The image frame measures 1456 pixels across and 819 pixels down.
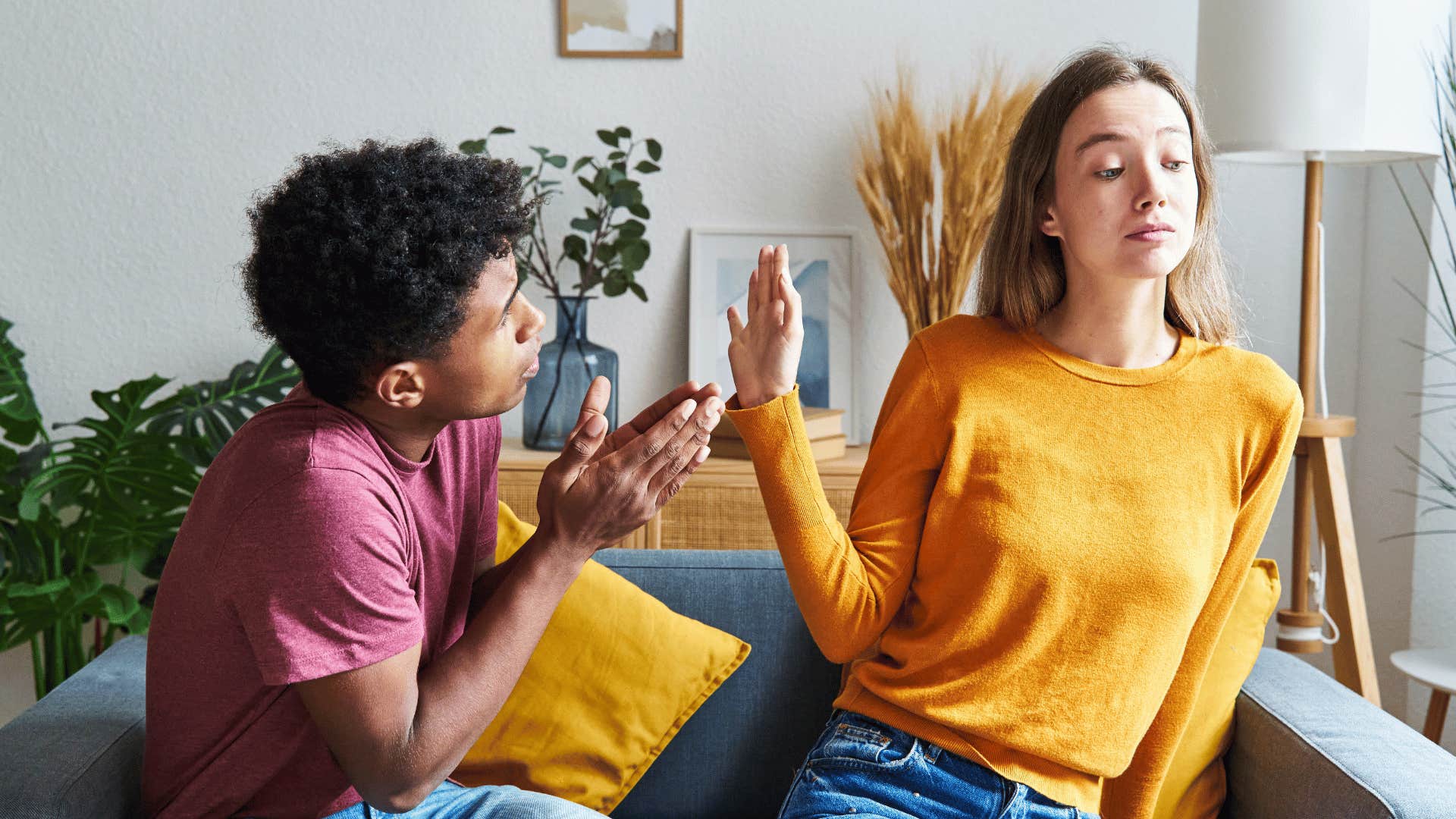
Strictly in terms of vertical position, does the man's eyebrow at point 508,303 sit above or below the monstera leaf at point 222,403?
above

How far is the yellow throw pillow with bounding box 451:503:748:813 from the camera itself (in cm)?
164

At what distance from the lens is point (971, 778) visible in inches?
51.1

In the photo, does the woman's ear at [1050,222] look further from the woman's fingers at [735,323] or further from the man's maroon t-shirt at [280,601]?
the man's maroon t-shirt at [280,601]

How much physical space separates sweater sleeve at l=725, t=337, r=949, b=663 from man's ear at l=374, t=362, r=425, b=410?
34cm

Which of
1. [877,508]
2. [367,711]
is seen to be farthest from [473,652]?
[877,508]

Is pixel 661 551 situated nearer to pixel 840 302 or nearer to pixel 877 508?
pixel 877 508

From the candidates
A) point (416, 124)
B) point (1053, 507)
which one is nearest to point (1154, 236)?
point (1053, 507)

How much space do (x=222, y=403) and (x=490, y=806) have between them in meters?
1.42

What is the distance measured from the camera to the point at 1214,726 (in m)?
1.53

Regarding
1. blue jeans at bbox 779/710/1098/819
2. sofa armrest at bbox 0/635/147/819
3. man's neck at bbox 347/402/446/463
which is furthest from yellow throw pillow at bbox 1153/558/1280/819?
sofa armrest at bbox 0/635/147/819

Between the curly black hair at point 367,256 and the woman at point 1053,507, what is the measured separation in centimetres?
33

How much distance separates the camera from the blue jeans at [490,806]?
1293 mm

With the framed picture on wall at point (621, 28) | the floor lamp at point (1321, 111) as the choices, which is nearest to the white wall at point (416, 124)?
the framed picture on wall at point (621, 28)

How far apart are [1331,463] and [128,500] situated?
2.27 meters
